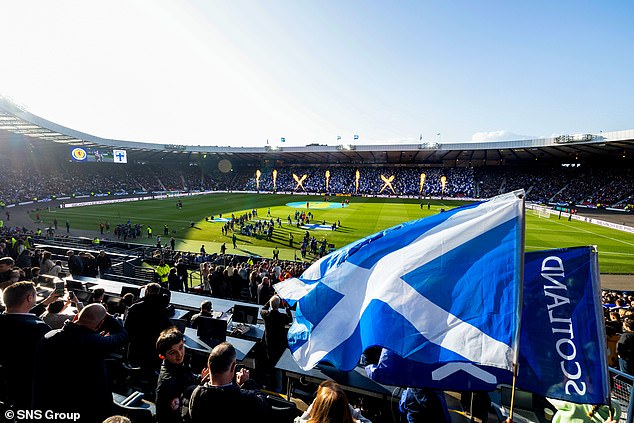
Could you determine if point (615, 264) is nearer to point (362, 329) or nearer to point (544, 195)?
point (362, 329)

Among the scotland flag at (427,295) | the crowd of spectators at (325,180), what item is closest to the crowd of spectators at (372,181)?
the crowd of spectators at (325,180)

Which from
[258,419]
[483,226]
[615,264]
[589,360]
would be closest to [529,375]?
[589,360]

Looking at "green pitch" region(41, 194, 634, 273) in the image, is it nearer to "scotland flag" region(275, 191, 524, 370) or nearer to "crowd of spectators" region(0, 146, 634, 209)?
"scotland flag" region(275, 191, 524, 370)

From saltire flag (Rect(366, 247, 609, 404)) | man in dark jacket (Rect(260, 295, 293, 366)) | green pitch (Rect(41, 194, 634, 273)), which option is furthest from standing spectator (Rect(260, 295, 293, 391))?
green pitch (Rect(41, 194, 634, 273))

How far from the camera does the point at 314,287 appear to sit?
418 cm

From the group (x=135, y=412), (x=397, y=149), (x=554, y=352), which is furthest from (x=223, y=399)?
(x=397, y=149)

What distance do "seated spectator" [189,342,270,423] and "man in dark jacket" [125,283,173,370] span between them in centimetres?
257

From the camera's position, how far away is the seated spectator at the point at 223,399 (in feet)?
8.00

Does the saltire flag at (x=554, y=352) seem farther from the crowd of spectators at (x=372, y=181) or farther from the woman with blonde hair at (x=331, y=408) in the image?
the crowd of spectators at (x=372, y=181)

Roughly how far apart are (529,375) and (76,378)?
4833 millimetres

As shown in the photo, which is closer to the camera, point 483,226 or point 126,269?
point 483,226

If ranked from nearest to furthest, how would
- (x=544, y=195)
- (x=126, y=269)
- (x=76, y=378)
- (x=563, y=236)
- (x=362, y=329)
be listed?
(x=76, y=378) < (x=362, y=329) < (x=126, y=269) < (x=563, y=236) < (x=544, y=195)

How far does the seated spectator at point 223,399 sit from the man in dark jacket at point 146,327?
101 inches

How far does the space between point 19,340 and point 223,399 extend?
2779 millimetres
